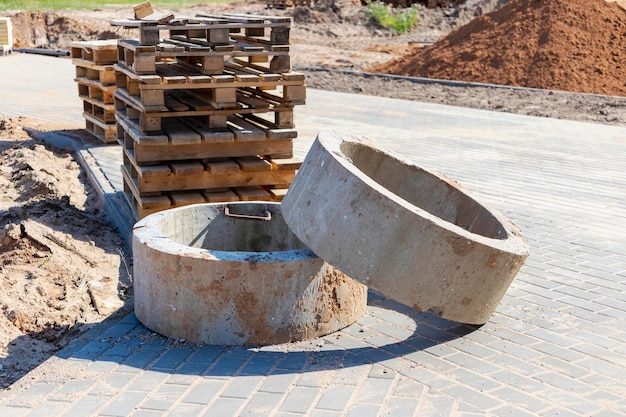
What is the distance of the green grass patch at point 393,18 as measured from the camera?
111ft

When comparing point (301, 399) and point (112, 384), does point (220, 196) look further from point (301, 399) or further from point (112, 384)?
point (301, 399)

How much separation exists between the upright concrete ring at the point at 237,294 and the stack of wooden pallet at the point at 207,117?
Answer: 1.68 metres

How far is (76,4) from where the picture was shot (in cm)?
3878

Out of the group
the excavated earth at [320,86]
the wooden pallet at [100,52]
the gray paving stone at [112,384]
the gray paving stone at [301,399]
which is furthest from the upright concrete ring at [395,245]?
the wooden pallet at [100,52]

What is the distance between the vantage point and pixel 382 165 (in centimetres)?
634

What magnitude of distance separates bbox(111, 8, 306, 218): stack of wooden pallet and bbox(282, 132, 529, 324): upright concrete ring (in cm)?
180

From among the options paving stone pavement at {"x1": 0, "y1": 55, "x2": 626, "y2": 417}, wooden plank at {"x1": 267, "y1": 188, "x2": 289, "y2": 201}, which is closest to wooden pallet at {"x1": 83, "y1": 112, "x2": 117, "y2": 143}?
wooden plank at {"x1": 267, "y1": 188, "x2": 289, "y2": 201}

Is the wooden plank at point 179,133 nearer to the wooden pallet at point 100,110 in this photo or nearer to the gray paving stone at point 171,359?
the gray paving stone at point 171,359

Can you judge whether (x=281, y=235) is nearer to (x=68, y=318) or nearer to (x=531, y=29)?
(x=68, y=318)

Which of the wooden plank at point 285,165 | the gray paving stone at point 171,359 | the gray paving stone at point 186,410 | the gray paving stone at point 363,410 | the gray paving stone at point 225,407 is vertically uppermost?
the wooden plank at point 285,165

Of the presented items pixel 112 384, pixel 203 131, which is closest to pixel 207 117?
pixel 203 131

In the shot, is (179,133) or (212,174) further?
(212,174)

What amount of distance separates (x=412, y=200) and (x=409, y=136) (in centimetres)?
582

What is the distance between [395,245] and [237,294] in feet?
3.29
